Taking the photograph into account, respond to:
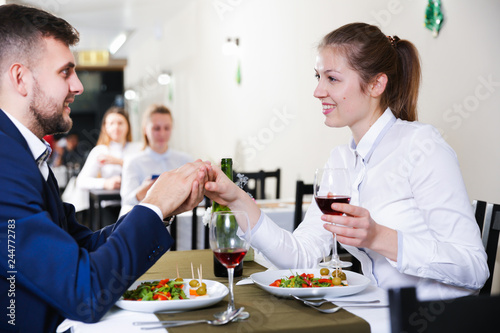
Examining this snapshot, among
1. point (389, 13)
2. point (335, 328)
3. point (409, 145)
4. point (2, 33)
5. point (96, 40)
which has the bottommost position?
point (335, 328)

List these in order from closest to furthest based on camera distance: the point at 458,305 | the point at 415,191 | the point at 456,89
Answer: the point at 458,305 → the point at 415,191 → the point at 456,89

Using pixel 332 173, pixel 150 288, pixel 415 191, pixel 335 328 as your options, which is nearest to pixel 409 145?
pixel 415 191

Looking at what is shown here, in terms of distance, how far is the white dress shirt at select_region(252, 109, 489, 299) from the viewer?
1422 millimetres

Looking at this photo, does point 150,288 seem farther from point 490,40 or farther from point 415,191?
point 490,40

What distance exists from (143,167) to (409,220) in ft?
9.91

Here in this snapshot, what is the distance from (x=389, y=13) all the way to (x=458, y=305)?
2.91 meters

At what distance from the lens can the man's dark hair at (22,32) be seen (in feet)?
4.18

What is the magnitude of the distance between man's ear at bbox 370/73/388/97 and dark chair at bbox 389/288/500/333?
1145 millimetres

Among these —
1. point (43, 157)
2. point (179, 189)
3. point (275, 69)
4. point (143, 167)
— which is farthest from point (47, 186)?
point (275, 69)

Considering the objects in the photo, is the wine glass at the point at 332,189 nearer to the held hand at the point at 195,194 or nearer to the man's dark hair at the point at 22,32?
the held hand at the point at 195,194

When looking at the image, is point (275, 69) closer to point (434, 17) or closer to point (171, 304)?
point (434, 17)

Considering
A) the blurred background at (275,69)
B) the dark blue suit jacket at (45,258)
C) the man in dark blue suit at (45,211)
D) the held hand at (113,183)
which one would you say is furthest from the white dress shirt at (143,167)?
the dark blue suit jacket at (45,258)

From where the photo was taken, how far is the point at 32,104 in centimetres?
129

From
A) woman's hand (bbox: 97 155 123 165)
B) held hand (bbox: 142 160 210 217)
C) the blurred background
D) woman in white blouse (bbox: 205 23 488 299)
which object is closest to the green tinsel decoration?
the blurred background
